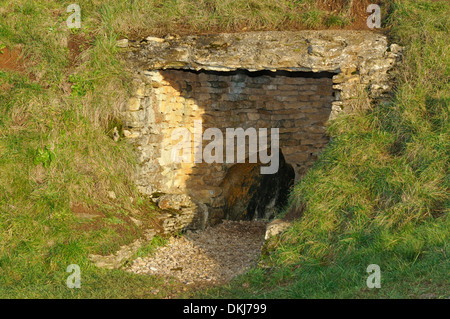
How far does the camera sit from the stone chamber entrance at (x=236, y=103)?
6422 millimetres

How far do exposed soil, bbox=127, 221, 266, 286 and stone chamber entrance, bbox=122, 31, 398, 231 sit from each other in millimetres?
366

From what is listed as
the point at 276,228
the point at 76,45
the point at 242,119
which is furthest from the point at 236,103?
the point at 276,228

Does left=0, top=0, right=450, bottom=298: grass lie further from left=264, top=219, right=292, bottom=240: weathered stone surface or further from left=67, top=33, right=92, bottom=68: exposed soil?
left=264, top=219, right=292, bottom=240: weathered stone surface

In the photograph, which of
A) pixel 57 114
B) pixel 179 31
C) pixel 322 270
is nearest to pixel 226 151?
pixel 179 31

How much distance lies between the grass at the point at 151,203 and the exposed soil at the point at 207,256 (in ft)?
1.00

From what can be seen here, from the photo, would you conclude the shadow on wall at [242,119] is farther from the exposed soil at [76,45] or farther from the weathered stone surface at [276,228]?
the weathered stone surface at [276,228]

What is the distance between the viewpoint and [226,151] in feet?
28.0

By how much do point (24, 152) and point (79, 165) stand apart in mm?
718

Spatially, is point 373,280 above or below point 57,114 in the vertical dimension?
below

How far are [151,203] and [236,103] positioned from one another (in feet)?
8.01

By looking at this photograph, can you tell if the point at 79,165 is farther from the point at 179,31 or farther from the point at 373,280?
the point at 373,280

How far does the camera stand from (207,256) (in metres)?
6.69

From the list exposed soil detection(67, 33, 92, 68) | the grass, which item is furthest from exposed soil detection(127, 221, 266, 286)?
exposed soil detection(67, 33, 92, 68)

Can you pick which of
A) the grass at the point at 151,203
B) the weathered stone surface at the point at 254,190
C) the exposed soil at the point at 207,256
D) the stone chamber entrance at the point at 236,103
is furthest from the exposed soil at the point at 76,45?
the weathered stone surface at the point at 254,190
